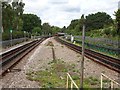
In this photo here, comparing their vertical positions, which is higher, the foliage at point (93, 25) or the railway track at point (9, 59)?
the foliage at point (93, 25)

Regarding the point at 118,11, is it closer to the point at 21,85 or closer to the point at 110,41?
the point at 110,41

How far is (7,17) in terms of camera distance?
64562 millimetres

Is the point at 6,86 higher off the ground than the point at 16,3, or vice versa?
the point at 16,3

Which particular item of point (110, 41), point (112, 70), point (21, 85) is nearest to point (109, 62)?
point (112, 70)

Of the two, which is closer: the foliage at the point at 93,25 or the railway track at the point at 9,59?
the foliage at the point at 93,25

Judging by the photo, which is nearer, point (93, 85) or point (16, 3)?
point (93, 85)

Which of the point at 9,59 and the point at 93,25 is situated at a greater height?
the point at 93,25

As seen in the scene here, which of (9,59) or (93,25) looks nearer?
(93,25)

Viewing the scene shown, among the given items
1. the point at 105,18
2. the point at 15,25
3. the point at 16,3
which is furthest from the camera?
the point at 105,18

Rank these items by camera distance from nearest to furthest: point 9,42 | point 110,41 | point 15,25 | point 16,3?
point 110,41 < point 9,42 < point 15,25 < point 16,3

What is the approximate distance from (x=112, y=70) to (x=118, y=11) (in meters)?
20.6

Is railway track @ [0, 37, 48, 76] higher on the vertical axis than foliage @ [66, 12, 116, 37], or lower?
lower

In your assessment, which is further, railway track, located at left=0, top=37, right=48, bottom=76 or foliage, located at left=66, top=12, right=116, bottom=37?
railway track, located at left=0, top=37, right=48, bottom=76

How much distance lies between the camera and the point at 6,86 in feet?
41.3
